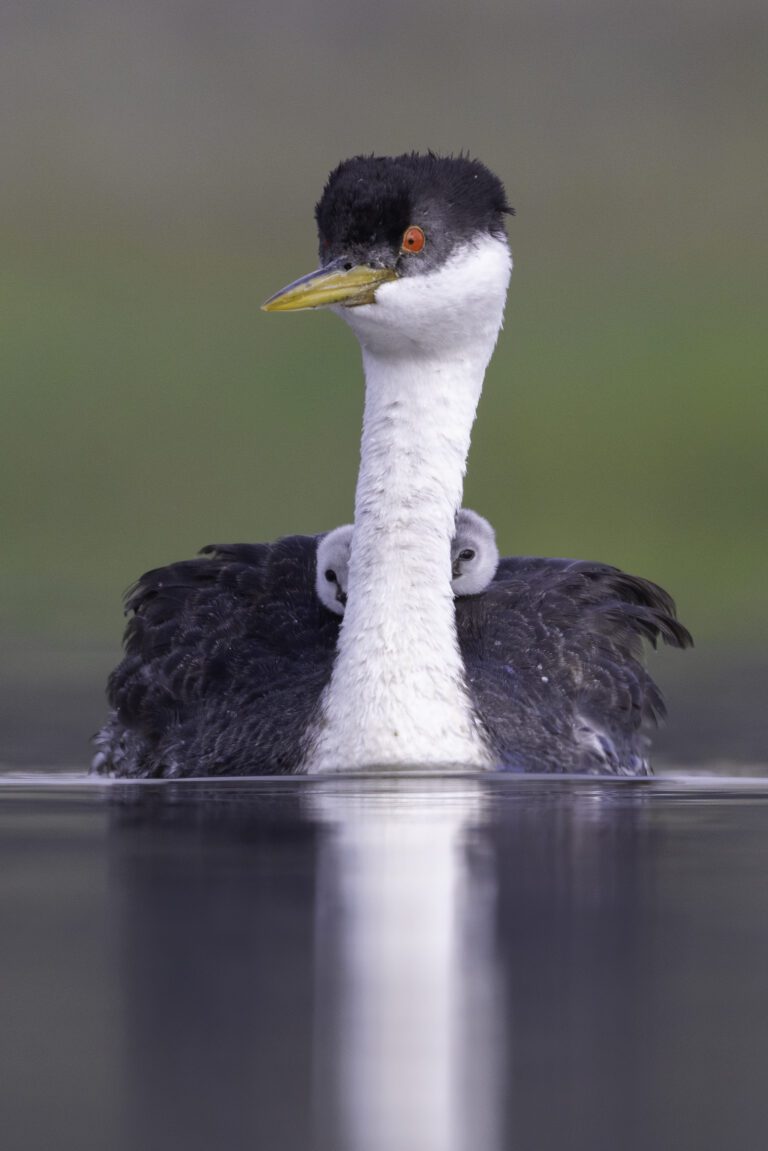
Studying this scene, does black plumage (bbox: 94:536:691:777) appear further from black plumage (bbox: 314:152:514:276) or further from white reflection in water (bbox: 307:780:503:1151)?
white reflection in water (bbox: 307:780:503:1151)

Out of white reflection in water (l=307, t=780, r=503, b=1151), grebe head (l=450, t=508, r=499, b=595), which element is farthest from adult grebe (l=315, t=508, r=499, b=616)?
white reflection in water (l=307, t=780, r=503, b=1151)

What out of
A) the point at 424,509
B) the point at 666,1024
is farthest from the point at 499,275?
the point at 666,1024

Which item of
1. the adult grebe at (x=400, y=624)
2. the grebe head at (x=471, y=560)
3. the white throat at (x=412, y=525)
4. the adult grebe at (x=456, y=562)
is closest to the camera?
the white throat at (x=412, y=525)

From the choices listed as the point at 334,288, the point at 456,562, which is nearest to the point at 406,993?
the point at 334,288

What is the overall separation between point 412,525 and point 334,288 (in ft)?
3.13

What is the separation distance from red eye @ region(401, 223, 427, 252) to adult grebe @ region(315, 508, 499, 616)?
4.21ft

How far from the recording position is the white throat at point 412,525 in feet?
24.8

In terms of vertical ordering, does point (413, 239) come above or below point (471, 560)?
above

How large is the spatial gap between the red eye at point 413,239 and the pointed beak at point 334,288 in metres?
0.12

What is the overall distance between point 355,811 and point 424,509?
218cm

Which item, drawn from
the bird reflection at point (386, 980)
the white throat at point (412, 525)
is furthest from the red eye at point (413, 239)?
the bird reflection at point (386, 980)

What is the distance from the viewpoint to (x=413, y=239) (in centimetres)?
793

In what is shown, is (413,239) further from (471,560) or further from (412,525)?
(471,560)

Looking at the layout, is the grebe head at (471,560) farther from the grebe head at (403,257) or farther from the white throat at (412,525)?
the grebe head at (403,257)
